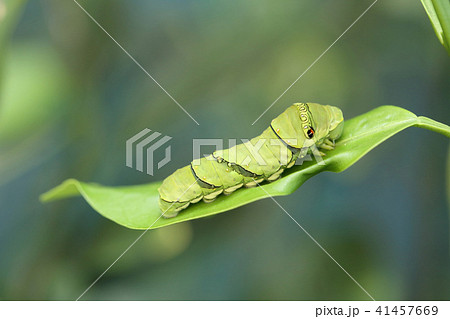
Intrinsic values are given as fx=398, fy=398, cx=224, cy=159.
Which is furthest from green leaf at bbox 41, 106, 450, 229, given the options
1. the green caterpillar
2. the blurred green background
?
the blurred green background

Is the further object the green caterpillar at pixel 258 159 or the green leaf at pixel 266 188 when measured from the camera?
the green caterpillar at pixel 258 159

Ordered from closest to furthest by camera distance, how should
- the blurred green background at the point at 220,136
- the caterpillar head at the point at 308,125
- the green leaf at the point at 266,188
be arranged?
1. the green leaf at the point at 266,188
2. the caterpillar head at the point at 308,125
3. the blurred green background at the point at 220,136

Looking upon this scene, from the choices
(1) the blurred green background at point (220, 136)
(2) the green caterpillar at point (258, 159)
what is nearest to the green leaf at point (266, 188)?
(2) the green caterpillar at point (258, 159)

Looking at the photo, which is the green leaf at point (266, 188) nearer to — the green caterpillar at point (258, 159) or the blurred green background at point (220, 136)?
the green caterpillar at point (258, 159)

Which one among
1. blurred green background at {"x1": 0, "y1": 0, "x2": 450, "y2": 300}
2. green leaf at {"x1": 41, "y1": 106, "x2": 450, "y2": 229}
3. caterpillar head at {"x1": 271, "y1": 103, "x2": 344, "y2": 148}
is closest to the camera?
green leaf at {"x1": 41, "y1": 106, "x2": 450, "y2": 229}

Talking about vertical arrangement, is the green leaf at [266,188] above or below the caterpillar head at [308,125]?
below

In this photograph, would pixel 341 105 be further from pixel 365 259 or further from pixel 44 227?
pixel 44 227

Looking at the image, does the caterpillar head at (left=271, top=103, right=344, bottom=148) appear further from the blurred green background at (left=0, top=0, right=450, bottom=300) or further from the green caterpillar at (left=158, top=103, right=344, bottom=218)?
the blurred green background at (left=0, top=0, right=450, bottom=300)
